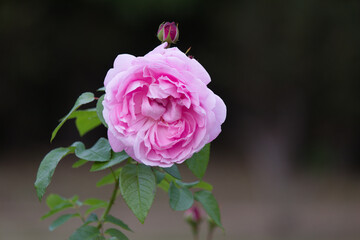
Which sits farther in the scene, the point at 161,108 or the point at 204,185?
the point at 204,185

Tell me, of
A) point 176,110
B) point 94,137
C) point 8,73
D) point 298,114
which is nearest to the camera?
point 176,110

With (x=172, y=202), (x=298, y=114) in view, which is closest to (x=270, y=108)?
(x=298, y=114)

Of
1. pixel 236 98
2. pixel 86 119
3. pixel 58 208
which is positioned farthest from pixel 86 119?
pixel 236 98

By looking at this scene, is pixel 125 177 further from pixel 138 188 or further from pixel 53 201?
pixel 53 201

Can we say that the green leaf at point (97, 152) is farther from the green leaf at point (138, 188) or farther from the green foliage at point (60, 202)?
the green foliage at point (60, 202)

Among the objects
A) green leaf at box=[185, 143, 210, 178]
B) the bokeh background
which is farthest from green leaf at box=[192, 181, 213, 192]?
the bokeh background

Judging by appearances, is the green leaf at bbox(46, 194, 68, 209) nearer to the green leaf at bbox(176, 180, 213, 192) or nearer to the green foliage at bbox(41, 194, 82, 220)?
the green foliage at bbox(41, 194, 82, 220)

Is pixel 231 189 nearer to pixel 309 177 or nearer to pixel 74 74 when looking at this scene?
pixel 309 177
